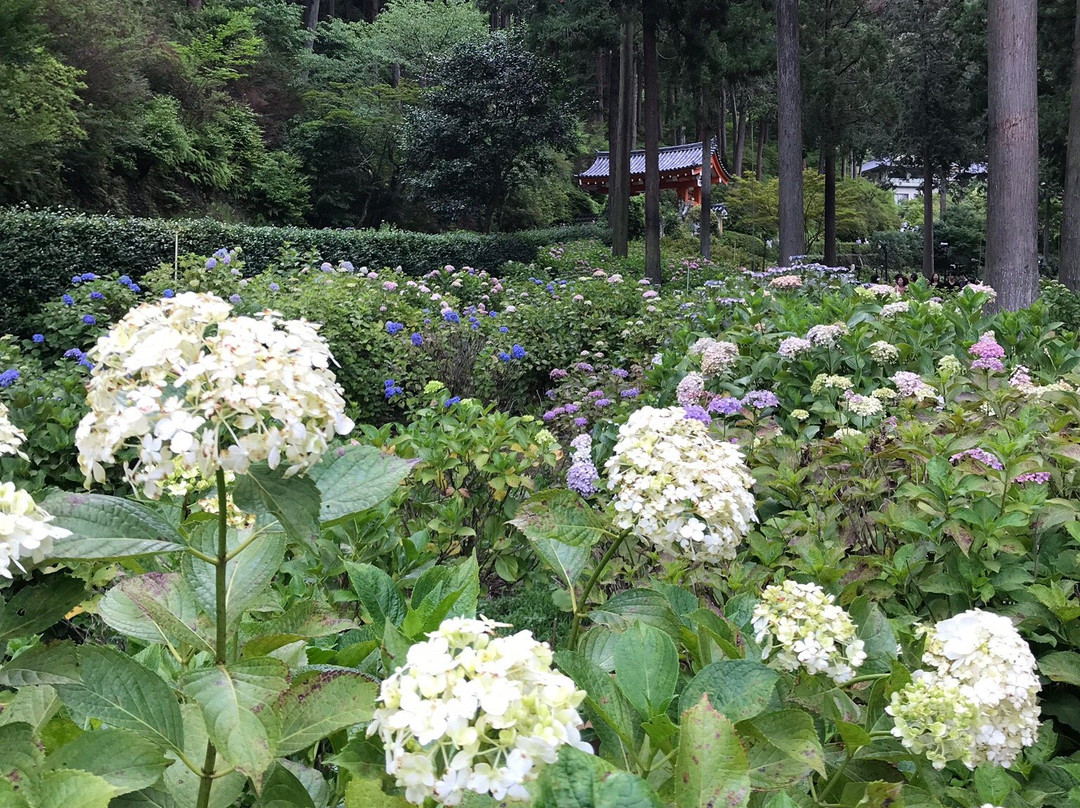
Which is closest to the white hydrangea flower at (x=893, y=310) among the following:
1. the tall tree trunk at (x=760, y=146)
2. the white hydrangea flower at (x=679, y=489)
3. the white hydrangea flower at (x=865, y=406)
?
the white hydrangea flower at (x=865, y=406)

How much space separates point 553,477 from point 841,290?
3.21 m

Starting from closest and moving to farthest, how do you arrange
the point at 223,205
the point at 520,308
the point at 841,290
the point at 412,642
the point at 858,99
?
the point at 412,642
the point at 841,290
the point at 520,308
the point at 858,99
the point at 223,205

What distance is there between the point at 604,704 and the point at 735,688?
136mm

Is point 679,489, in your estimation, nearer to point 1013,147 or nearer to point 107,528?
point 107,528

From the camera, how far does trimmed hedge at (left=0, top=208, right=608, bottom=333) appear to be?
31.0 ft

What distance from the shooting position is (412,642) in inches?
34.8

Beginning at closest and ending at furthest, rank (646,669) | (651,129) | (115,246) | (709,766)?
(709,766)
(646,669)
(115,246)
(651,129)

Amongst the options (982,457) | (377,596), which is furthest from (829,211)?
(377,596)

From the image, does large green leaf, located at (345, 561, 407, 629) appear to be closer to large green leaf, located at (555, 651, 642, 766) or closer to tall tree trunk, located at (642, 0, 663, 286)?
large green leaf, located at (555, 651, 642, 766)

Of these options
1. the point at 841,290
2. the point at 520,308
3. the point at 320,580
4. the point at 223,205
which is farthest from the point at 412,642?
the point at 223,205

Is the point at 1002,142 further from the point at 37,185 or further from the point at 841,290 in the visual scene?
the point at 37,185

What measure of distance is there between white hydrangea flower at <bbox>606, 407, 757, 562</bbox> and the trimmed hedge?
31.7 feet

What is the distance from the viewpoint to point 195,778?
864mm

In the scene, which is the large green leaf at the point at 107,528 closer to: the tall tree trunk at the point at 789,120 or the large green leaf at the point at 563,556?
the large green leaf at the point at 563,556
